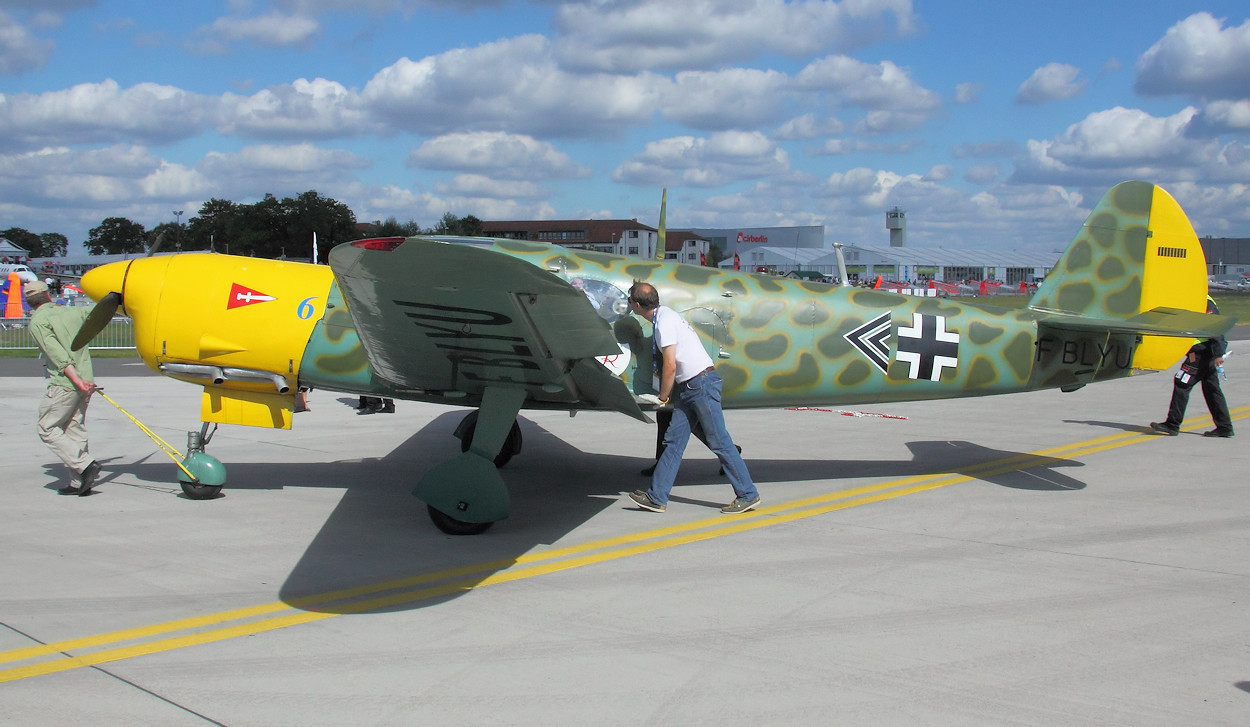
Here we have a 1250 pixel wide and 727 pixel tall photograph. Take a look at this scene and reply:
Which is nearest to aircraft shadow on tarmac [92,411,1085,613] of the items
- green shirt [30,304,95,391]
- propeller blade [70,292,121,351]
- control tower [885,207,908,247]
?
green shirt [30,304,95,391]

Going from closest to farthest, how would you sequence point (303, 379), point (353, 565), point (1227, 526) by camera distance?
1. point (353, 565)
2. point (1227, 526)
3. point (303, 379)

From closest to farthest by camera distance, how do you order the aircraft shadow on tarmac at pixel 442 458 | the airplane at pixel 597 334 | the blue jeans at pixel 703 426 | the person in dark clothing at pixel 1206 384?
the aircraft shadow on tarmac at pixel 442 458 → the airplane at pixel 597 334 → the blue jeans at pixel 703 426 → the person in dark clothing at pixel 1206 384

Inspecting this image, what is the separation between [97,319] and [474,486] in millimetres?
3464

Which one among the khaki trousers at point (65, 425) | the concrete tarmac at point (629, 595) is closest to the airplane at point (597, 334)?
the khaki trousers at point (65, 425)

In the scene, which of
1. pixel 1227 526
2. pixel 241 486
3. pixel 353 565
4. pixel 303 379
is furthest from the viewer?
pixel 241 486

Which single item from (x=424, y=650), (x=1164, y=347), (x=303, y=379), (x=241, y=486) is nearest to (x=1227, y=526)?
(x=1164, y=347)

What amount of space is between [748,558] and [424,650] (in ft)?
7.79

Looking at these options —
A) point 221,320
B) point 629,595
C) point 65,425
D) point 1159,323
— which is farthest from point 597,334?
point 1159,323

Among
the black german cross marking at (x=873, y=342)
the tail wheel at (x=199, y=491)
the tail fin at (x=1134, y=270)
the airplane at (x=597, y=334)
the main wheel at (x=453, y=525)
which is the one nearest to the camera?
the airplane at (x=597, y=334)

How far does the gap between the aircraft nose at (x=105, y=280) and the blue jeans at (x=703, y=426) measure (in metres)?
4.55

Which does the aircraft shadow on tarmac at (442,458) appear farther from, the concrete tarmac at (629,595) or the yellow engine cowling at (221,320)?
the yellow engine cowling at (221,320)

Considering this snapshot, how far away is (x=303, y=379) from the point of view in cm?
727

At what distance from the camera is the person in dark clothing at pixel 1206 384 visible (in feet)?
35.0

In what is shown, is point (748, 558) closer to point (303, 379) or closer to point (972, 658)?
point (972, 658)
